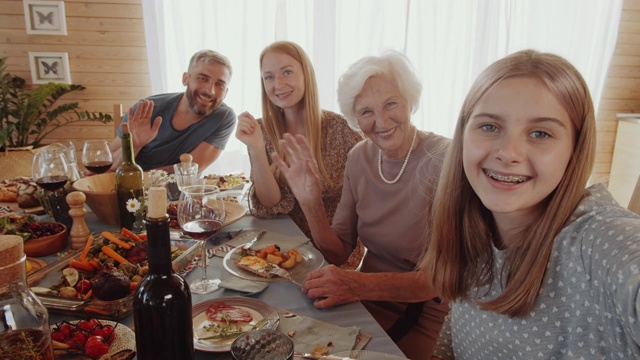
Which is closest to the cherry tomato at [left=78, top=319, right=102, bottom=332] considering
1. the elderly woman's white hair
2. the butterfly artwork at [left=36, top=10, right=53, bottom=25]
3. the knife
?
the knife

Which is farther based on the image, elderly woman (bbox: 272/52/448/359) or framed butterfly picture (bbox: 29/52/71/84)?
framed butterfly picture (bbox: 29/52/71/84)

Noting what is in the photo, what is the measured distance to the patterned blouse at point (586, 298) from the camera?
2.16ft

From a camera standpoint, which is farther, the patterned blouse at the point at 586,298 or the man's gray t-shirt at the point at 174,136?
the man's gray t-shirt at the point at 174,136

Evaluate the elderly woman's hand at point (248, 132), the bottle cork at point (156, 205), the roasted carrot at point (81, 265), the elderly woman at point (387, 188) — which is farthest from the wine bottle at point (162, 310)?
the elderly woman's hand at point (248, 132)

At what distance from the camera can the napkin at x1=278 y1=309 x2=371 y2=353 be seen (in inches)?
34.5

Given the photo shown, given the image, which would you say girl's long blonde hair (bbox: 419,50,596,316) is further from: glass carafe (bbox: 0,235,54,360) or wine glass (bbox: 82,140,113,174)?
wine glass (bbox: 82,140,113,174)

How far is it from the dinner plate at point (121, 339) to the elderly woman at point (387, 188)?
0.83m

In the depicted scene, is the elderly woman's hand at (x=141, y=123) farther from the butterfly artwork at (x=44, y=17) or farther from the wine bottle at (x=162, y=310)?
the butterfly artwork at (x=44, y=17)

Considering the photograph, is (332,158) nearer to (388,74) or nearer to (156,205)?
(388,74)

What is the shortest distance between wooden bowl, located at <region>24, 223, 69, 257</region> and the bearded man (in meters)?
1.49

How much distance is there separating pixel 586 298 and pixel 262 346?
0.58 metres

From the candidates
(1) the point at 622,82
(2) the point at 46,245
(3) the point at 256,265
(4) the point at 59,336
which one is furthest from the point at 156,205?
(1) the point at 622,82

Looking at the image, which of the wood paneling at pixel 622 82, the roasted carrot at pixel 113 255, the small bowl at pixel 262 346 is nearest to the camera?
the small bowl at pixel 262 346

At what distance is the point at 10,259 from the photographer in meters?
0.61
